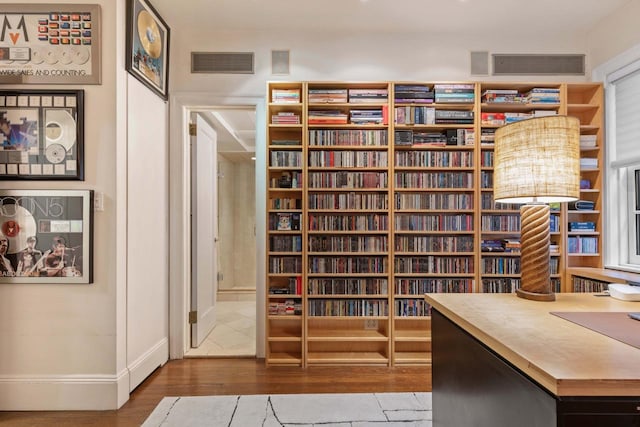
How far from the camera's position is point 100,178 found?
2.03 metres

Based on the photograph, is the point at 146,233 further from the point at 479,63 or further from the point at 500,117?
the point at 479,63

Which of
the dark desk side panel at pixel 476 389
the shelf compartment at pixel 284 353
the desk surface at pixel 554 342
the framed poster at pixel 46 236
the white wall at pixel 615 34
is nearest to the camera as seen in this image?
the desk surface at pixel 554 342

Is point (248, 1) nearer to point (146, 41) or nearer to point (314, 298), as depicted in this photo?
point (146, 41)

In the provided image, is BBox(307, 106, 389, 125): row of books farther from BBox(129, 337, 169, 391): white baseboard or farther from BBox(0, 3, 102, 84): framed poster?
BBox(129, 337, 169, 391): white baseboard

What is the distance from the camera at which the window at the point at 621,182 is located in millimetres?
2586

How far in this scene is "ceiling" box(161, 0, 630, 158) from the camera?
2.43 meters

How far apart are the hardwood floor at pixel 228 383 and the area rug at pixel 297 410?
0.08 meters

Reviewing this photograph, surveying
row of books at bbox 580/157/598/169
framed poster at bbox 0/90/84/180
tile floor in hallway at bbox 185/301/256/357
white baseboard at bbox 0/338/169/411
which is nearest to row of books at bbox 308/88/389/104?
framed poster at bbox 0/90/84/180

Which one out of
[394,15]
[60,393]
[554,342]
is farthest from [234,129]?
[554,342]

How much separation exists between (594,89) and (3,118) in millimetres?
4323

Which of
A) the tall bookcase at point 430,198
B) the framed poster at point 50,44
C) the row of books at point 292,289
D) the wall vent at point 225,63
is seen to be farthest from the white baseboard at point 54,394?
the wall vent at point 225,63

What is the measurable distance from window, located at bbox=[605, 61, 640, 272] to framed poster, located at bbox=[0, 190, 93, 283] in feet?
12.8

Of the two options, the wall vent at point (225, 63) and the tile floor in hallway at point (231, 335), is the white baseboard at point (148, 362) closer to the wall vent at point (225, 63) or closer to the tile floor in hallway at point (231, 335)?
the tile floor in hallway at point (231, 335)

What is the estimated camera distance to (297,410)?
2.00m
